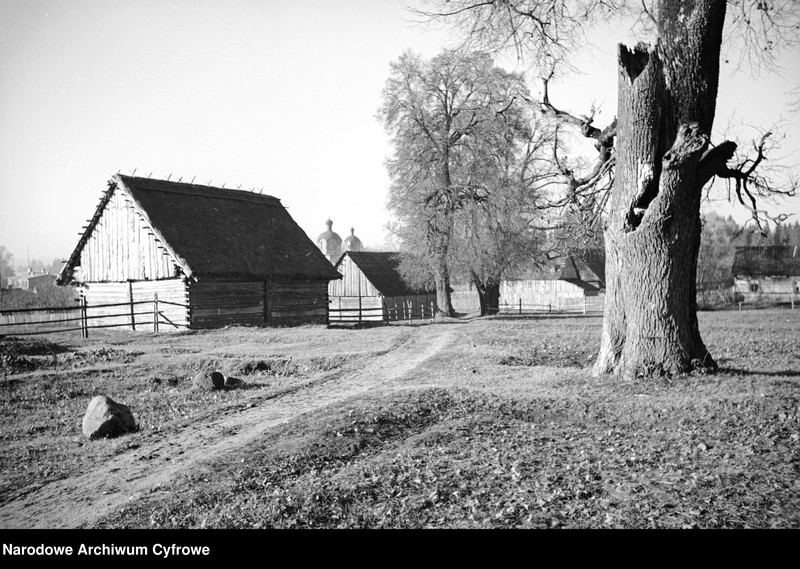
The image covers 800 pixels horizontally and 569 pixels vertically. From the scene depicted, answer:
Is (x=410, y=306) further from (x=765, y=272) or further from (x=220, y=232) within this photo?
(x=765, y=272)

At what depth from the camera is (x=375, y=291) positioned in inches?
1747

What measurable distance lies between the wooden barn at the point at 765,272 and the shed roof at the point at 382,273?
32.5 metres

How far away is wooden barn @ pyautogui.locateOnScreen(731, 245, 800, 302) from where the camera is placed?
179 feet

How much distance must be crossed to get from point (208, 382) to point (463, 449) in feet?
24.1

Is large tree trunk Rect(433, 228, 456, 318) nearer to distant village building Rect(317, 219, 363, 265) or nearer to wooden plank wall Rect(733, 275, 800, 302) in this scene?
wooden plank wall Rect(733, 275, 800, 302)

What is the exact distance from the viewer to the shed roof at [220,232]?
26.7 meters

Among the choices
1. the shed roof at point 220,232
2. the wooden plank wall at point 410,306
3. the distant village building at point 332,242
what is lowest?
the wooden plank wall at point 410,306

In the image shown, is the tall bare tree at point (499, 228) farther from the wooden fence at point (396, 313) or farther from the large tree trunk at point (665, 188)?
the large tree trunk at point (665, 188)

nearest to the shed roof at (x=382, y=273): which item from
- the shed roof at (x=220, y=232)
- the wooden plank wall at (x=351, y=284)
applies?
the wooden plank wall at (x=351, y=284)

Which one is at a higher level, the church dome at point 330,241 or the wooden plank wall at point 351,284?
the church dome at point 330,241

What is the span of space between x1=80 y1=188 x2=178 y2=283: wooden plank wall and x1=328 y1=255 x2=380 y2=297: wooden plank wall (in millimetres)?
18586

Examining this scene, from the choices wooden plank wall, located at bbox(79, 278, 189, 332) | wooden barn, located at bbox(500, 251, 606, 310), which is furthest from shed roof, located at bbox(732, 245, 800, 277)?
wooden plank wall, located at bbox(79, 278, 189, 332)
